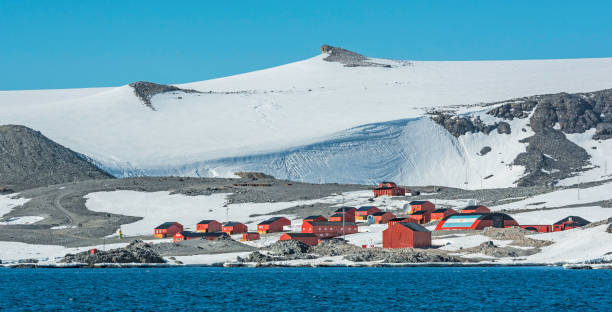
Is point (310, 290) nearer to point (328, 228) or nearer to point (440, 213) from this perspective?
point (328, 228)

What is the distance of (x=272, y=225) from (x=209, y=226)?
8.82 m

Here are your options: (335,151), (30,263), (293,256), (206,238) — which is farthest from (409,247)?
(335,151)

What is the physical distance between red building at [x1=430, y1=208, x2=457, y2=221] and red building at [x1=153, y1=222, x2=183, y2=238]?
33.8 meters

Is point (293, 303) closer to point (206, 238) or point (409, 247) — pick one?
point (409, 247)

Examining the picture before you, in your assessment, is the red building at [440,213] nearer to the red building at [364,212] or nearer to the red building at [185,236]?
the red building at [364,212]

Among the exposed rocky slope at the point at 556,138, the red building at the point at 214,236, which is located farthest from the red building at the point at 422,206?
the exposed rocky slope at the point at 556,138

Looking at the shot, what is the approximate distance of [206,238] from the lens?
4232 inches

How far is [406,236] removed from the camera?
3905 inches

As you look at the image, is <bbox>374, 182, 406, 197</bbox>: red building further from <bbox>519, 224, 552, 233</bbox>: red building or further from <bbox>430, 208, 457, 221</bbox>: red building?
<bbox>519, 224, 552, 233</bbox>: red building

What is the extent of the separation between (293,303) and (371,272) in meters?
26.6

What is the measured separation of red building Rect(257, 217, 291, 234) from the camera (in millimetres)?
119000

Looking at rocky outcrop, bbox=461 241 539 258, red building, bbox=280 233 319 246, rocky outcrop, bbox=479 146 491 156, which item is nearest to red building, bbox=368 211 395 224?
red building, bbox=280 233 319 246

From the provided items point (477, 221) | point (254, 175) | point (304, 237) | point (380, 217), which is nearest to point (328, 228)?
point (304, 237)

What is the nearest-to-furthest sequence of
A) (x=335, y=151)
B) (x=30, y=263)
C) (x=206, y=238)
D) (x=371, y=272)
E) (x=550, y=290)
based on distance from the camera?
1. (x=550, y=290)
2. (x=371, y=272)
3. (x=30, y=263)
4. (x=206, y=238)
5. (x=335, y=151)
